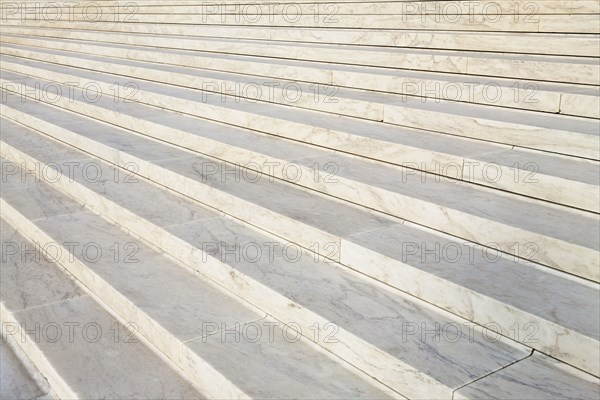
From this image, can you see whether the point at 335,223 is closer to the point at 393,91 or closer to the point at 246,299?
the point at 246,299

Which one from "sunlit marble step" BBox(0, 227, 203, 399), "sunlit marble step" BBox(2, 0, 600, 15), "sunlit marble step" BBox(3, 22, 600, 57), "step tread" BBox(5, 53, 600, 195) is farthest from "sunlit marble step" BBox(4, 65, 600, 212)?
"sunlit marble step" BBox(2, 0, 600, 15)

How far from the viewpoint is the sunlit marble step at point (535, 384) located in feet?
7.75

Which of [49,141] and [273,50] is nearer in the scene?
[49,141]

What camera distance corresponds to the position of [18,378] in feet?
10.9

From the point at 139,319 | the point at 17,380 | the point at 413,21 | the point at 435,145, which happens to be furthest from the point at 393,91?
the point at 17,380

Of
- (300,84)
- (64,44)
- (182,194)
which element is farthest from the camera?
(64,44)

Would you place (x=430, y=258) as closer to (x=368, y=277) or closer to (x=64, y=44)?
(x=368, y=277)

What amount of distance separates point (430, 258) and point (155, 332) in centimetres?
137

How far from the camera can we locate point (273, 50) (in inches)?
299

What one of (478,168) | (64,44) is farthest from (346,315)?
(64,44)

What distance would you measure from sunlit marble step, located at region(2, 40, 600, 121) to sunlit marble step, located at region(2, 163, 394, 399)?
1.67 meters

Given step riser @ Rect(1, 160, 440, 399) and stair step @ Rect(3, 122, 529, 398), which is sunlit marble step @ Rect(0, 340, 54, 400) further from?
stair step @ Rect(3, 122, 529, 398)

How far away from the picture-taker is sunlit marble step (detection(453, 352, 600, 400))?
2.36 m

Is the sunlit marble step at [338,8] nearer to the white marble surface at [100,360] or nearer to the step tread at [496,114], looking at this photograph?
the step tread at [496,114]
